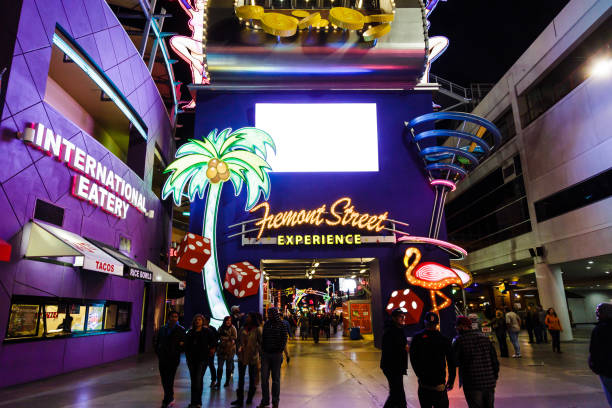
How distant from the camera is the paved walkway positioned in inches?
309

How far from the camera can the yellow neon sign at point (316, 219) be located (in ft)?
59.1

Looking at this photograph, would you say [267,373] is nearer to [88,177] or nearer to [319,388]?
Result: [319,388]

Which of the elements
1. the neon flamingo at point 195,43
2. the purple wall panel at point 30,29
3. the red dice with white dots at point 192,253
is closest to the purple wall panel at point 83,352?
the red dice with white dots at point 192,253

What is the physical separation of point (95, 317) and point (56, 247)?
15.5ft

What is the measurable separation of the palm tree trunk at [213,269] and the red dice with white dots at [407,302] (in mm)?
6918

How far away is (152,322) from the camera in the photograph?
63.9ft

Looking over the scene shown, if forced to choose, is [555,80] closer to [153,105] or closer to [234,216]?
[234,216]

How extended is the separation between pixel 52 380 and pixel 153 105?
1358 cm

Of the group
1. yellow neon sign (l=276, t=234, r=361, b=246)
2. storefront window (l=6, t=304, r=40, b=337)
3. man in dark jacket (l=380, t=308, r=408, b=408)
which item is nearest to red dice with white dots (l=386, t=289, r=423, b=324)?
yellow neon sign (l=276, t=234, r=361, b=246)

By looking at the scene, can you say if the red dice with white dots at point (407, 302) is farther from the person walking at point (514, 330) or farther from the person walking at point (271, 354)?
the person walking at point (271, 354)

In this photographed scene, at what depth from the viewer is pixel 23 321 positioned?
1052cm

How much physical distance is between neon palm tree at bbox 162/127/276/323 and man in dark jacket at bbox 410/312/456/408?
1248 centimetres

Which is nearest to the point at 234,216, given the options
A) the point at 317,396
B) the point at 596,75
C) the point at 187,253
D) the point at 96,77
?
the point at 187,253

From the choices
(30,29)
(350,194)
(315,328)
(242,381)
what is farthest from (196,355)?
(315,328)
